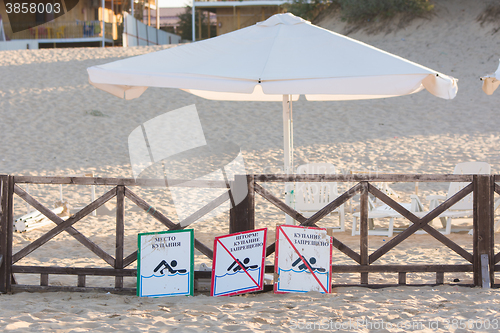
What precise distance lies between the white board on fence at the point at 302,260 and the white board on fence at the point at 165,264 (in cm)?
72

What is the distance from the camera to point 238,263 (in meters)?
3.71

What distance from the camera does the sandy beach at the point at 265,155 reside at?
315 centimetres

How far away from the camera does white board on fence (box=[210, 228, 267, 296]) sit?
12.1ft

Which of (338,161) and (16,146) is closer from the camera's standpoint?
(338,161)

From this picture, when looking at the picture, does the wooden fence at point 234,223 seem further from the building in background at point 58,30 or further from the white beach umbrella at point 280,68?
the building in background at point 58,30

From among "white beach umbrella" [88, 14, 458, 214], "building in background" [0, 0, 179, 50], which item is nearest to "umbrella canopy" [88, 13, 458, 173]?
"white beach umbrella" [88, 14, 458, 214]

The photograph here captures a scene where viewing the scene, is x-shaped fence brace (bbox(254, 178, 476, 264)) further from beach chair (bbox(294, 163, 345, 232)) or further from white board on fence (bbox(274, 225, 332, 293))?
beach chair (bbox(294, 163, 345, 232))

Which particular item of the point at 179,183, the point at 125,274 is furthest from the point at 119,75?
the point at 125,274

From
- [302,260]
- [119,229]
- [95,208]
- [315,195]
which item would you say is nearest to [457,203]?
[315,195]

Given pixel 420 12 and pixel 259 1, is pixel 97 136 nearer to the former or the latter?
pixel 420 12

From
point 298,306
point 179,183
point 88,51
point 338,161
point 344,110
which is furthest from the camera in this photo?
point 88,51

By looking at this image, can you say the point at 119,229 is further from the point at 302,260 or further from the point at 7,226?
the point at 302,260

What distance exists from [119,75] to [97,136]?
27.8 feet

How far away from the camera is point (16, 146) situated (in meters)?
10.6
